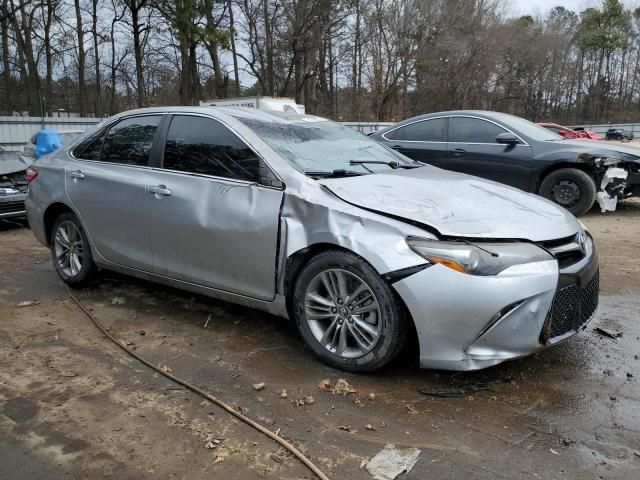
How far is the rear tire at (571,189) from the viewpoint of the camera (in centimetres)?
777

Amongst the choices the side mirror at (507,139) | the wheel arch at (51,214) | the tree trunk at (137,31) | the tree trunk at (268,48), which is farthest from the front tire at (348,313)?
the tree trunk at (268,48)

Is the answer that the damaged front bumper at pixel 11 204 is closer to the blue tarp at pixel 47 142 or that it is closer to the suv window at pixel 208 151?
the blue tarp at pixel 47 142

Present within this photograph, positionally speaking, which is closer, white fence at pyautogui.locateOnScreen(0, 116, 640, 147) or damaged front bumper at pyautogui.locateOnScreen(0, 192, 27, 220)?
damaged front bumper at pyautogui.locateOnScreen(0, 192, 27, 220)

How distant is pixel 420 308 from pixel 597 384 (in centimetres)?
116

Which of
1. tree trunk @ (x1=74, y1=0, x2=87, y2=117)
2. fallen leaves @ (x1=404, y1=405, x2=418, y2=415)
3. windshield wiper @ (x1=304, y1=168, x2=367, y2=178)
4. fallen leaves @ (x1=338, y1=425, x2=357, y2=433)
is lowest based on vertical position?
fallen leaves @ (x1=338, y1=425, x2=357, y2=433)

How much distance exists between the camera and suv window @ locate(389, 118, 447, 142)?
853 centimetres

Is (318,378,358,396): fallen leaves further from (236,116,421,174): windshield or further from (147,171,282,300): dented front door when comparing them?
(236,116,421,174): windshield

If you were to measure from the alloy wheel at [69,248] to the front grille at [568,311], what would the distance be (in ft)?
12.3

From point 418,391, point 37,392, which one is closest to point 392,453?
point 418,391

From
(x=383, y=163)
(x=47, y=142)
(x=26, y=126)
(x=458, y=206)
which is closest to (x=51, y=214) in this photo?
(x=383, y=163)

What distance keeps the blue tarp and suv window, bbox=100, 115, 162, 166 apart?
8407mm

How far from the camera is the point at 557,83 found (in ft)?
168

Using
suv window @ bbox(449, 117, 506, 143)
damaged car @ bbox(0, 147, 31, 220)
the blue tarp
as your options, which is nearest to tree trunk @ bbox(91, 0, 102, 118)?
the blue tarp

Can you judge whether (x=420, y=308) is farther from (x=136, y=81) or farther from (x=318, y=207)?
(x=136, y=81)
